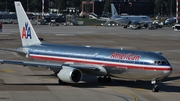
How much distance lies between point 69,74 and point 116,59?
12.4 ft

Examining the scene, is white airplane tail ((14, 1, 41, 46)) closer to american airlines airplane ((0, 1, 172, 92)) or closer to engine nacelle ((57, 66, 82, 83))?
american airlines airplane ((0, 1, 172, 92))

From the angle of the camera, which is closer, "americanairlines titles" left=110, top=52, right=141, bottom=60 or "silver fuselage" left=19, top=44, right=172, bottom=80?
"silver fuselage" left=19, top=44, right=172, bottom=80

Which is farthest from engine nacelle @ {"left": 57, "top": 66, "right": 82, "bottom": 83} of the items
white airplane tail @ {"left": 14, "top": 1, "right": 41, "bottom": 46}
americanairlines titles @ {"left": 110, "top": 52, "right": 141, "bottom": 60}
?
white airplane tail @ {"left": 14, "top": 1, "right": 41, "bottom": 46}

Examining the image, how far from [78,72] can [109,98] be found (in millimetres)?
4517

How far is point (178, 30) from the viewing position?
125188 millimetres

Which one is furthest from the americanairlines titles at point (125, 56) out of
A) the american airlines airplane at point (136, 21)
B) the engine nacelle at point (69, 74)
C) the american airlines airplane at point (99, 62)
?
the american airlines airplane at point (136, 21)

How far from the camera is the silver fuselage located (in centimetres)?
3450

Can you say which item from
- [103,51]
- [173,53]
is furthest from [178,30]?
[103,51]

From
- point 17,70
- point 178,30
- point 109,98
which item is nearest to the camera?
point 109,98

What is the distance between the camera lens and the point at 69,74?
118 ft

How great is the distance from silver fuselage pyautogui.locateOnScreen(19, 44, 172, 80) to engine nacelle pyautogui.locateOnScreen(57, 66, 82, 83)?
1912mm

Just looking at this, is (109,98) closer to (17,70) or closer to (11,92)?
(11,92)

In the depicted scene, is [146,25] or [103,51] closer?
[103,51]

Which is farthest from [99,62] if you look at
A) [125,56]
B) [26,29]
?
[26,29]
